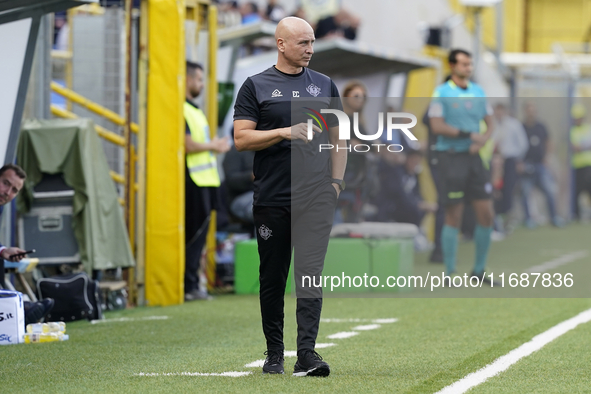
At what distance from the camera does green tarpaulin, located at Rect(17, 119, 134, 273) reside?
895 centimetres

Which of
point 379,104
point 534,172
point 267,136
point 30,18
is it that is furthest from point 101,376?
point 534,172

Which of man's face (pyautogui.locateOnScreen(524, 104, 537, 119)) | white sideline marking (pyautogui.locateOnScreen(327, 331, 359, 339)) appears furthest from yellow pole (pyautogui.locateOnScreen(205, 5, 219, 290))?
man's face (pyautogui.locateOnScreen(524, 104, 537, 119))

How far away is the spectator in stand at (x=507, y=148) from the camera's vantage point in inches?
764

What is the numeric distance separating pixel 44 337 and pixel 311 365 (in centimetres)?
236

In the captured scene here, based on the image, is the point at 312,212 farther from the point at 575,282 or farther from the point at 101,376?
the point at 575,282

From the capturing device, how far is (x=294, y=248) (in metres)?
5.79

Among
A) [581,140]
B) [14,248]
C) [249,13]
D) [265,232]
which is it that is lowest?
[581,140]

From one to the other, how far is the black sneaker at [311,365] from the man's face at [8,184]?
9.77 feet

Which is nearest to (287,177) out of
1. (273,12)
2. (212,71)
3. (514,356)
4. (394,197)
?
(514,356)

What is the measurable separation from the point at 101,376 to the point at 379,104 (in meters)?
10.0

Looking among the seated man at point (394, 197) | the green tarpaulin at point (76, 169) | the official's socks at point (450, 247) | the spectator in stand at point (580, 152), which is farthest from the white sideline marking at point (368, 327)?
the spectator in stand at point (580, 152)

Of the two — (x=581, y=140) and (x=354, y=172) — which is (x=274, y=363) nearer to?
(x=354, y=172)

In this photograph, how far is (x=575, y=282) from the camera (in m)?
11.2

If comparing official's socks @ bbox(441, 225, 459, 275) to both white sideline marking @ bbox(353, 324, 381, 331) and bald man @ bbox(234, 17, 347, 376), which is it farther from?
bald man @ bbox(234, 17, 347, 376)
